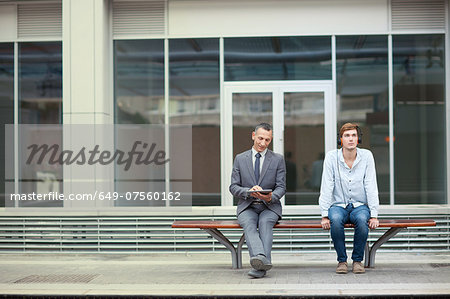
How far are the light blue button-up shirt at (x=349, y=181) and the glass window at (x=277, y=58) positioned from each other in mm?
3128

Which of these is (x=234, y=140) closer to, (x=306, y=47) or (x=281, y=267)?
(x=306, y=47)

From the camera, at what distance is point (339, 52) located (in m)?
10.7

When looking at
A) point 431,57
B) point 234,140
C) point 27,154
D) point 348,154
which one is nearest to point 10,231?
point 27,154

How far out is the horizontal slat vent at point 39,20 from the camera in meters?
10.8

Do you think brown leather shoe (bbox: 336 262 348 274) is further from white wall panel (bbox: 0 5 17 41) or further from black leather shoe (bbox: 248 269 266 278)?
white wall panel (bbox: 0 5 17 41)

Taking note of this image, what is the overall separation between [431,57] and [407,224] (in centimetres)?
396

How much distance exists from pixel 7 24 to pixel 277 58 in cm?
434

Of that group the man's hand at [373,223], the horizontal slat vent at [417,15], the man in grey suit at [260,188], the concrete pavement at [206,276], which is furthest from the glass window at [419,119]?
the man in grey suit at [260,188]

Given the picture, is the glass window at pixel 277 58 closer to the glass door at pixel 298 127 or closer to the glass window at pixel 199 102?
the glass door at pixel 298 127

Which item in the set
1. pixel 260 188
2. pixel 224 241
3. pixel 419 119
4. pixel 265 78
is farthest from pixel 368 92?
pixel 224 241

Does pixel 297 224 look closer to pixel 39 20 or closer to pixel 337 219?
pixel 337 219

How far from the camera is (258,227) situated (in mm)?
7812

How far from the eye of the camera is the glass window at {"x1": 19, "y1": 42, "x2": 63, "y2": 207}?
427 inches

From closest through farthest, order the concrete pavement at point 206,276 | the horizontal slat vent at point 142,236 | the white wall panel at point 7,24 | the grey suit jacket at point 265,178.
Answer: the concrete pavement at point 206,276
the grey suit jacket at point 265,178
the horizontal slat vent at point 142,236
the white wall panel at point 7,24
